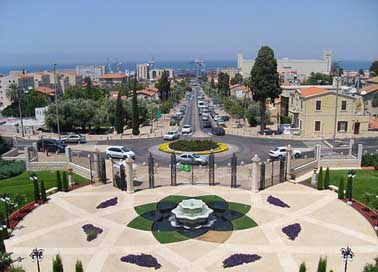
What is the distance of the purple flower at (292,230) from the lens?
926 inches

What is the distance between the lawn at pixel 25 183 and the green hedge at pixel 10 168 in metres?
0.66

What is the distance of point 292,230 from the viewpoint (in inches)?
955

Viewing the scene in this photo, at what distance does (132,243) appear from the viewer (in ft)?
75.2

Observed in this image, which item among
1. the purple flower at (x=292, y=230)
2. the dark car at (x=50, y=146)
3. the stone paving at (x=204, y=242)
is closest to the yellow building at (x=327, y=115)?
the stone paving at (x=204, y=242)

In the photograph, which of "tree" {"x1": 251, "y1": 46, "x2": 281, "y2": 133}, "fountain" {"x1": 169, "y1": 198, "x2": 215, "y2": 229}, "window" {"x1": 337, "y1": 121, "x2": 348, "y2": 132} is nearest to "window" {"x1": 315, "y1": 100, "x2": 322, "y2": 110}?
"window" {"x1": 337, "y1": 121, "x2": 348, "y2": 132}

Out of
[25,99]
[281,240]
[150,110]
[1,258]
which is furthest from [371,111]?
[25,99]

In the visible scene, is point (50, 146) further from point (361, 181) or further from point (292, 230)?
point (361, 181)

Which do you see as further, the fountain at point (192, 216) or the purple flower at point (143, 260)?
the fountain at point (192, 216)

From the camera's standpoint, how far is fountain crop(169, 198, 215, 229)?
2547cm

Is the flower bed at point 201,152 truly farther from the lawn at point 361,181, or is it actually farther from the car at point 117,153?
the lawn at point 361,181

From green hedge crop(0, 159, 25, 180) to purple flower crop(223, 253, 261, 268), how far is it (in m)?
27.8

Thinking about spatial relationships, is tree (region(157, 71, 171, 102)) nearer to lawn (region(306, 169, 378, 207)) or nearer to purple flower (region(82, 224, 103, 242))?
lawn (region(306, 169, 378, 207))

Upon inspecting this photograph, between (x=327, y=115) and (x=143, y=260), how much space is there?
46.9m

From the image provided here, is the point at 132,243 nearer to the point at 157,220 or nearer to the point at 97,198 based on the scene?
the point at 157,220
